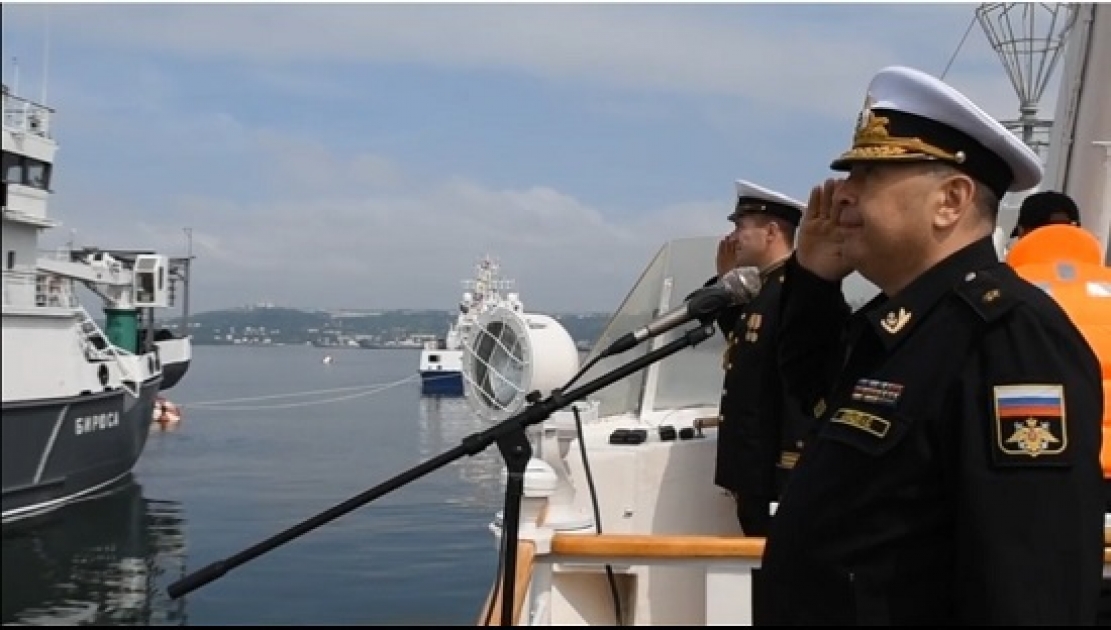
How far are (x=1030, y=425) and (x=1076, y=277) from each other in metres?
1.66

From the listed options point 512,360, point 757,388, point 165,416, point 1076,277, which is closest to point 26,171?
point 165,416

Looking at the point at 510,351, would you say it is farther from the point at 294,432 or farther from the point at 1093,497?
the point at 294,432

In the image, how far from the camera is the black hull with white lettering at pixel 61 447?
1711cm

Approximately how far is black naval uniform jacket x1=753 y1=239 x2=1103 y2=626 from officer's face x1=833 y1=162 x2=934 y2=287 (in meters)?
0.04

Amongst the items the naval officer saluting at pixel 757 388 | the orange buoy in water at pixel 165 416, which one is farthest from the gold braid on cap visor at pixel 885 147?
the orange buoy in water at pixel 165 416

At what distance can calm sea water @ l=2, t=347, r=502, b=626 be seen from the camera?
44.0 ft

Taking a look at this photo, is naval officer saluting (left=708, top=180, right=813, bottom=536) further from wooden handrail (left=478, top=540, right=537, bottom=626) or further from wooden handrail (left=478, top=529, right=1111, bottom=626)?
wooden handrail (left=478, top=540, right=537, bottom=626)

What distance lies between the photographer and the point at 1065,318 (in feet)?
4.64

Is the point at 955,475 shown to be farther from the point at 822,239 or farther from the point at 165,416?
the point at 165,416

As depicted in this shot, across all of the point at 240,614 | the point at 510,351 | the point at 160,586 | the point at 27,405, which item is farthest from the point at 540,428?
the point at 27,405

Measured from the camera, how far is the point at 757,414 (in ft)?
10.7

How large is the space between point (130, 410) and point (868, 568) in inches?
833

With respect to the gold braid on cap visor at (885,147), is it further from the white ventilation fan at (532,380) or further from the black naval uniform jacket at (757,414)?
the black naval uniform jacket at (757,414)

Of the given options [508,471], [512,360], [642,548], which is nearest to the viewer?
[508,471]
